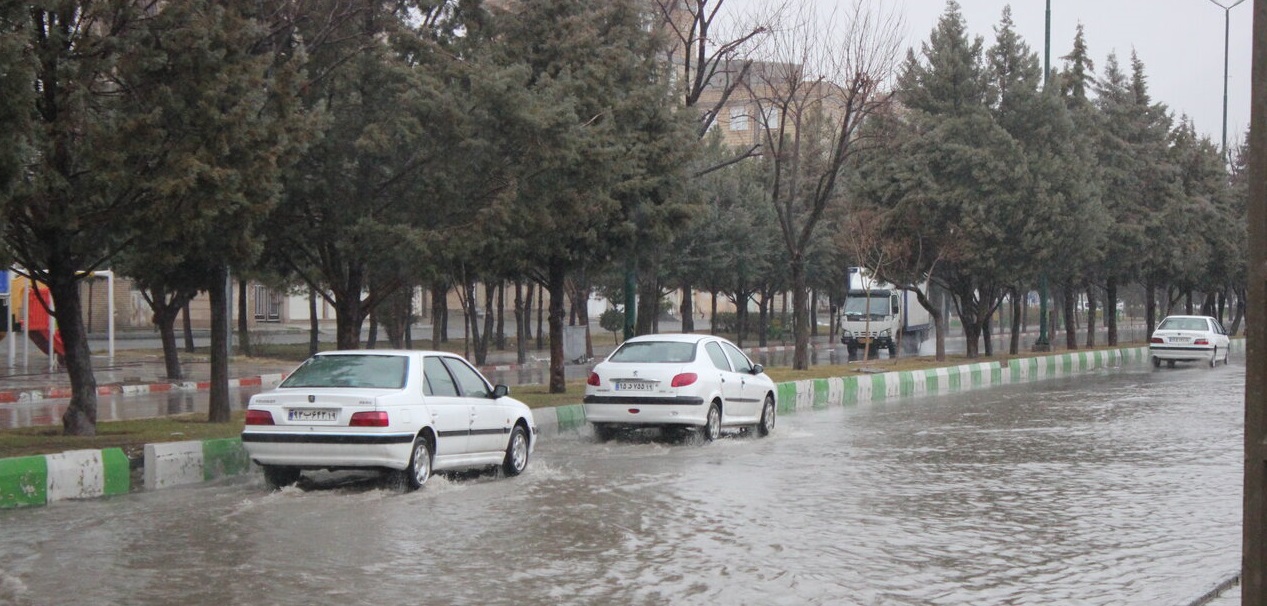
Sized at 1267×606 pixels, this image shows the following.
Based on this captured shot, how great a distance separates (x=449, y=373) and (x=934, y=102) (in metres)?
28.8

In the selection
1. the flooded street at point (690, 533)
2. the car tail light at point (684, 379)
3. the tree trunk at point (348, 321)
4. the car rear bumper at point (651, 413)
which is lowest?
the flooded street at point (690, 533)

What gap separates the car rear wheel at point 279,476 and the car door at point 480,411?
1718 millimetres

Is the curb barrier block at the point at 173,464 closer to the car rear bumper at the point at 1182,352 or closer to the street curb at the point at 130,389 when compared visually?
the street curb at the point at 130,389

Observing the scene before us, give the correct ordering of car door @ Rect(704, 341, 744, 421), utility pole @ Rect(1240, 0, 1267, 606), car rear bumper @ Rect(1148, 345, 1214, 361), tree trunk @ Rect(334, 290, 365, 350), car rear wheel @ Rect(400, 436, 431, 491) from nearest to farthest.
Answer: utility pole @ Rect(1240, 0, 1267, 606) < car rear wheel @ Rect(400, 436, 431, 491) < car door @ Rect(704, 341, 744, 421) < tree trunk @ Rect(334, 290, 365, 350) < car rear bumper @ Rect(1148, 345, 1214, 361)

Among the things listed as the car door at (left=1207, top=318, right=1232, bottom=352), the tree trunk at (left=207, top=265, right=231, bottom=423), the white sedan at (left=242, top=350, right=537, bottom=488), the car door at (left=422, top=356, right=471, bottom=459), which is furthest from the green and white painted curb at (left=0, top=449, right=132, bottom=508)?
the car door at (left=1207, top=318, right=1232, bottom=352)

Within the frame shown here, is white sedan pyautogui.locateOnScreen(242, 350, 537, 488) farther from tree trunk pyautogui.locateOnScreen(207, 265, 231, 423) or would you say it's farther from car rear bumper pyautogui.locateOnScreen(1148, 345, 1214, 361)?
car rear bumper pyautogui.locateOnScreen(1148, 345, 1214, 361)

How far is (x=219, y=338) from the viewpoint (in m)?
18.0

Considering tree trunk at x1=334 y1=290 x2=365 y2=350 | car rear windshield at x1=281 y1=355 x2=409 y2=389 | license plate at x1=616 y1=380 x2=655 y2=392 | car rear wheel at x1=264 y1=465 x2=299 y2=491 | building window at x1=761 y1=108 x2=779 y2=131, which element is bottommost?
car rear wheel at x1=264 y1=465 x2=299 y2=491

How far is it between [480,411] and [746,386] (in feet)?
18.6

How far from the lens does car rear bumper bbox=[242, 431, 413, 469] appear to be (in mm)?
12078

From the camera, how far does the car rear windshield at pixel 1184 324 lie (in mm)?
39656

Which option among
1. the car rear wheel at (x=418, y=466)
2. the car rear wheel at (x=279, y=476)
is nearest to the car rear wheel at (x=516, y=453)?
the car rear wheel at (x=418, y=466)

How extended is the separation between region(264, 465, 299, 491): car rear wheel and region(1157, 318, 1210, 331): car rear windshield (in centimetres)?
3236

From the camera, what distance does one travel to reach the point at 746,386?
18.5 meters
